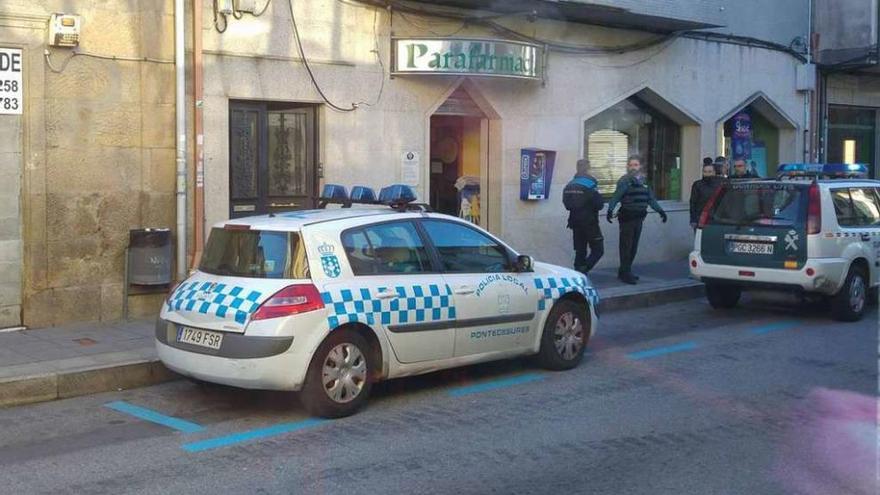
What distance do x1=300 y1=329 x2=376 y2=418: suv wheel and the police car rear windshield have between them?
20.0 feet

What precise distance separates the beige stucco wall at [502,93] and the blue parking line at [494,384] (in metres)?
→ 4.39

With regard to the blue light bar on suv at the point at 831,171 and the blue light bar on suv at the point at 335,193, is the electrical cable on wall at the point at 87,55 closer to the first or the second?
the blue light bar on suv at the point at 335,193

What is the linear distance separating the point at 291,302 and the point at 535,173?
8.16 metres

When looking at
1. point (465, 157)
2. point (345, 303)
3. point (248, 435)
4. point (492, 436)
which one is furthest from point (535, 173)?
point (248, 435)

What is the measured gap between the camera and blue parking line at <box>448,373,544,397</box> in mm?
7953

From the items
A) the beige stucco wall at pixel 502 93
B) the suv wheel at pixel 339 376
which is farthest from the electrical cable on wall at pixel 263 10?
the suv wheel at pixel 339 376

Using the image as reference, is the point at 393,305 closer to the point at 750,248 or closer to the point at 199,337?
the point at 199,337

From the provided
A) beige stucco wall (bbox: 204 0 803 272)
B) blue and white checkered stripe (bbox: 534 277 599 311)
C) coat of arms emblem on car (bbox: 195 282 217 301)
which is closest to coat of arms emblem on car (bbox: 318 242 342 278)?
coat of arms emblem on car (bbox: 195 282 217 301)

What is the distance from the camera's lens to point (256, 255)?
7.25 m

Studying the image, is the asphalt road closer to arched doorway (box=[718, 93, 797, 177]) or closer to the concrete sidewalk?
the concrete sidewalk

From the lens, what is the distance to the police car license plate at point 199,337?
22.9ft

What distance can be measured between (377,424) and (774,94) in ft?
46.2

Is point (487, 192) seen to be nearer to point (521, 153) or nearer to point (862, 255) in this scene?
point (521, 153)

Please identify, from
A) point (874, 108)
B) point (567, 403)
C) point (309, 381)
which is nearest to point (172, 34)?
point (309, 381)
